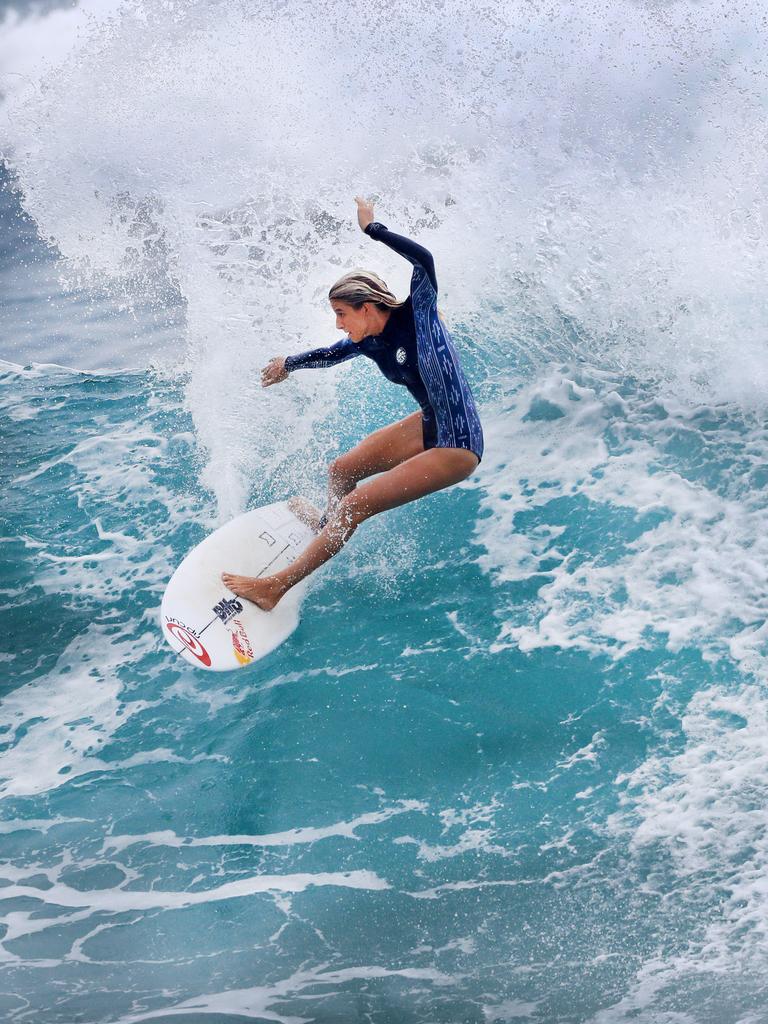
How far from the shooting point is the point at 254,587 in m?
4.47

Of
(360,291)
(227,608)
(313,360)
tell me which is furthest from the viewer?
(313,360)

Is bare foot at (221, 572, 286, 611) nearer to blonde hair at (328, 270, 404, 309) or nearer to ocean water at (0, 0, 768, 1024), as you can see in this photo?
ocean water at (0, 0, 768, 1024)

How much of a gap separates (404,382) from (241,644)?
1.40 m

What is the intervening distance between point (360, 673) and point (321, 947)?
4.40 feet

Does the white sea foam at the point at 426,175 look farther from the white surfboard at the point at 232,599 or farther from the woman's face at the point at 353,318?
the woman's face at the point at 353,318

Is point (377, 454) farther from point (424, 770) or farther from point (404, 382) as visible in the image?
point (424, 770)

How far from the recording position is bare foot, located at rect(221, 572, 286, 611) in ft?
14.6

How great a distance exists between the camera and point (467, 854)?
3877mm

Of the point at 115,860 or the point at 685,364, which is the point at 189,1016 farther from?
the point at 685,364

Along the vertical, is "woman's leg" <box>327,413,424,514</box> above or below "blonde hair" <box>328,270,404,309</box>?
below

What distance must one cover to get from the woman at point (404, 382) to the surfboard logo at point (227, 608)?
0.06 meters

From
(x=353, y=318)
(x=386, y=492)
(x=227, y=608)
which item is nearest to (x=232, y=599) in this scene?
(x=227, y=608)

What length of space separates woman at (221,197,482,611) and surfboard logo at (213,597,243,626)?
58mm

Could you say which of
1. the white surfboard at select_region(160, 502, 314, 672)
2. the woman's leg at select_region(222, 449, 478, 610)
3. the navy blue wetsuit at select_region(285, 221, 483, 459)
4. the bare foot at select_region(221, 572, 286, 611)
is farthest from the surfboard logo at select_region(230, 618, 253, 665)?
the navy blue wetsuit at select_region(285, 221, 483, 459)
